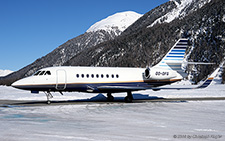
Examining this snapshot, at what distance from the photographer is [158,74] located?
25141mm

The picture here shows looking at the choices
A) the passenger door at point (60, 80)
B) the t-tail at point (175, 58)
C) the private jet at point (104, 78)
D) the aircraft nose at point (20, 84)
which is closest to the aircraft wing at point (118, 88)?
the private jet at point (104, 78)

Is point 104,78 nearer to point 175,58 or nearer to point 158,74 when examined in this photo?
point 158,74

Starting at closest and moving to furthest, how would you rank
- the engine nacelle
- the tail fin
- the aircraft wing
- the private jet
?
the private jet
the aircraft wing
the engine nacelle
the tail fin

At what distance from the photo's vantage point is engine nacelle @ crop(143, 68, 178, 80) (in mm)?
24891

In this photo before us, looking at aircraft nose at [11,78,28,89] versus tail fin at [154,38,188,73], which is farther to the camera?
tail fin at [154,38,188,73]

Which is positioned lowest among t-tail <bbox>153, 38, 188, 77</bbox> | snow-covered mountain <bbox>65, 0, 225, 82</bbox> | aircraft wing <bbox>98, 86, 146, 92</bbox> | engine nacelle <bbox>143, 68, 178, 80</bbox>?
aircraft wing <bbox>98, 86, 146, 92</bbox>

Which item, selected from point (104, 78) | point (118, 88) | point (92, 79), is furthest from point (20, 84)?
point (118, 88)

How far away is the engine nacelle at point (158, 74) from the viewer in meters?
24.9

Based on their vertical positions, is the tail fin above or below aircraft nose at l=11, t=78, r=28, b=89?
above

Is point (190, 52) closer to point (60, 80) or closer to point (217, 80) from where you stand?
point (217, 80)

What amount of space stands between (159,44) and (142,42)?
13181 millimetres

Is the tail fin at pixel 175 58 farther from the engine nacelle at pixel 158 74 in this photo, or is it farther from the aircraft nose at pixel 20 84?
the aircraft nose at pixel 20 84

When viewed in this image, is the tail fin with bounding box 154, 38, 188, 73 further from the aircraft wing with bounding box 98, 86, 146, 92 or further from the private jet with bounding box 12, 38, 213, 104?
the aircraft wing with bounding box 98, 86, 146, 92

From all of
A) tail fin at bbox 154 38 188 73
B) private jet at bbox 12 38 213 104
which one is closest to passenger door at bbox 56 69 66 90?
private jet at bbox 12 38 213 104
